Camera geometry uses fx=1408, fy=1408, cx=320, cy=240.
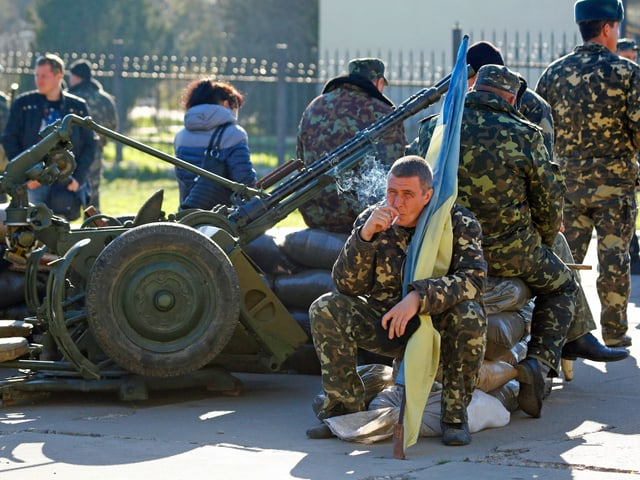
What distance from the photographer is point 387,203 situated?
21.0 feet

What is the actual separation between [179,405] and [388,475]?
2.04 m

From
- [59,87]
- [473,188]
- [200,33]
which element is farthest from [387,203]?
[200,33]

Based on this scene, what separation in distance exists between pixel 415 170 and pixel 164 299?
65.9 inches

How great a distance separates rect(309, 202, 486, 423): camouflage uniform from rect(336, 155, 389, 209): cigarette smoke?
1528 mm

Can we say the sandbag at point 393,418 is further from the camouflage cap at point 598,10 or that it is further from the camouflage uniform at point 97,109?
the camouflage uniform at point 97,109

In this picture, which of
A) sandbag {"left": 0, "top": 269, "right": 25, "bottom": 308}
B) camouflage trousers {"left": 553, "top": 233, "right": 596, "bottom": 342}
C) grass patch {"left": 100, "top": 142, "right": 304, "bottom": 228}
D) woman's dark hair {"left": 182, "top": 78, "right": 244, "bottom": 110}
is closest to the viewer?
camouflage trousers {"left": 553, "top": 233, "right": 596, "bottom": 342}

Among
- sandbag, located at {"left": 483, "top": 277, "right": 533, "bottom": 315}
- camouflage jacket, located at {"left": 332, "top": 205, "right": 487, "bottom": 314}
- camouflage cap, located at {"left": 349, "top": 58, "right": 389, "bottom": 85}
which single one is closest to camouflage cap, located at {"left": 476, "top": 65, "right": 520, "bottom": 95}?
camouflage jacket, located at {"left": 332, "top": 205, "right": 487, "bottom": 314}

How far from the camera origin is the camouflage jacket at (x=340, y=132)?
334 inches

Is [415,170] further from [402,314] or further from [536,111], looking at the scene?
[536,111]

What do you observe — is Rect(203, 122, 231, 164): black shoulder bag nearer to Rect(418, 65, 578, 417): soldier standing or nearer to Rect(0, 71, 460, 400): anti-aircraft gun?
Rect(0, 71, 460, 400): anti-aircraft gun

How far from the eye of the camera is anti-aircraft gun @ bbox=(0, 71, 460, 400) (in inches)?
282

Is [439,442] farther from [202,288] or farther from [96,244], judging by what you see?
[96,244]

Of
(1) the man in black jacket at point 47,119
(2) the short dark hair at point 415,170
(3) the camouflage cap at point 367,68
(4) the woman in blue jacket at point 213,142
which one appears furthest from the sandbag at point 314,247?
(1) the man in black jacket at point 47,119

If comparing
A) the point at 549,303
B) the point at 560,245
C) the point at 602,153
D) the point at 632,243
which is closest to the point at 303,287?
the point at 560,245
